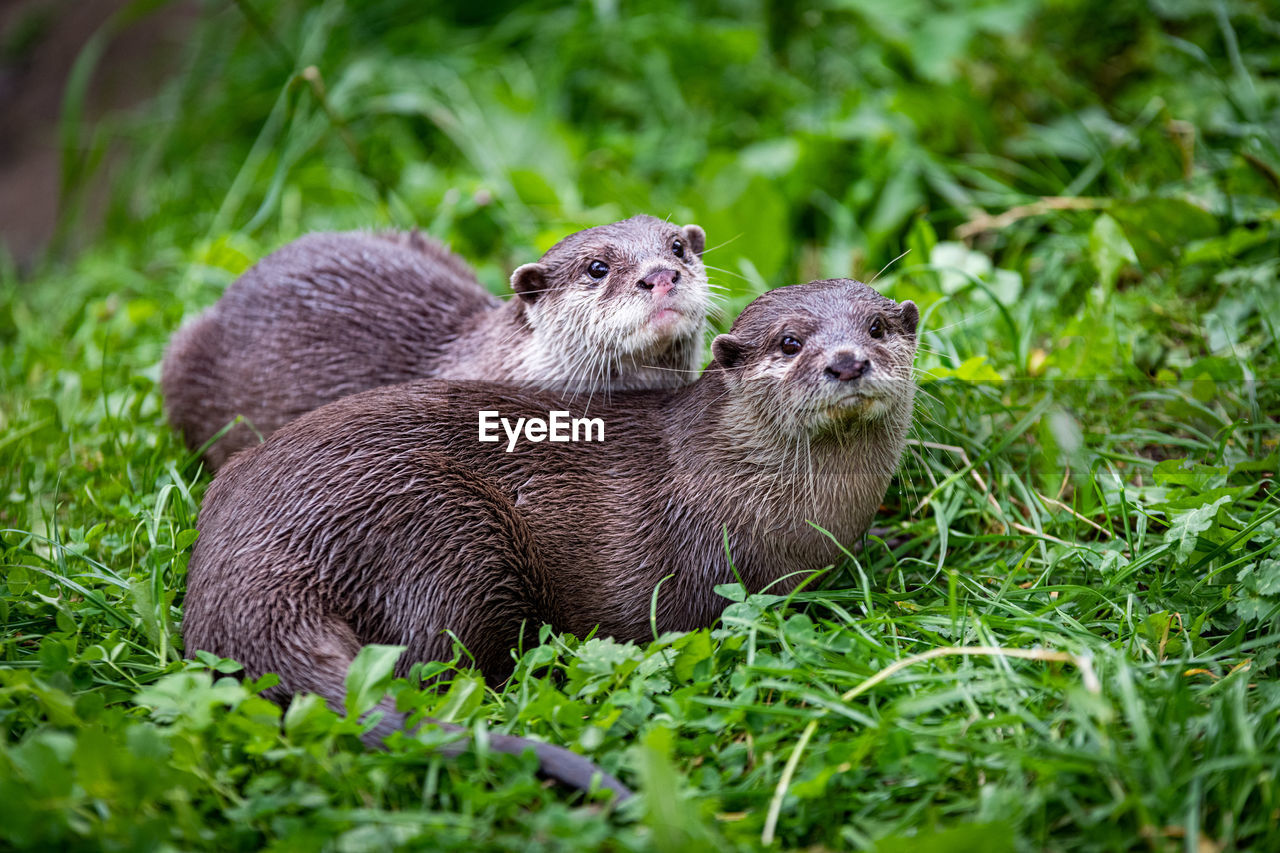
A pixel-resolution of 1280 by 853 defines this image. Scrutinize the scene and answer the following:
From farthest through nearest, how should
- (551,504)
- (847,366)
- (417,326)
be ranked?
1. (417,326)
2. (551,504)
3. (847,366)

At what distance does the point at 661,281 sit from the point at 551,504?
695 mm

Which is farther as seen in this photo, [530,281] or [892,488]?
[530,281]

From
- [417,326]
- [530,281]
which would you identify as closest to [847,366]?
[530,281]

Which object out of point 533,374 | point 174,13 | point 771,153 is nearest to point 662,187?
point 771,153

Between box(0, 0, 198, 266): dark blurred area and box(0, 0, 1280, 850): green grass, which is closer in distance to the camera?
box(0, 0, 1280, 850): green grass

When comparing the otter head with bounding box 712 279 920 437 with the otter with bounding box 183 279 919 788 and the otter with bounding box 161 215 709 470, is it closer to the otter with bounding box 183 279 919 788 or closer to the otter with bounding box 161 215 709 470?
the otter with bounding box 183 279 919 788

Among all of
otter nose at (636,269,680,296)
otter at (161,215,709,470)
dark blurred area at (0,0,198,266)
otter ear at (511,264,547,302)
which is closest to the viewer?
otter nose at (636,269,680,296)

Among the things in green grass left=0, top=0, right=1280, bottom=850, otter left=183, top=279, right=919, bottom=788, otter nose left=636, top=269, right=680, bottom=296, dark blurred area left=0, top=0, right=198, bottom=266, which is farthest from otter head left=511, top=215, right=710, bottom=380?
dark blurred area left=0, top=0, right=198, bottom=266

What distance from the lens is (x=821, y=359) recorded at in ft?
7.79

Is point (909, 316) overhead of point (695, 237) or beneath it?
beneath

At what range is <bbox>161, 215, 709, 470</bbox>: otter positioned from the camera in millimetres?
2918

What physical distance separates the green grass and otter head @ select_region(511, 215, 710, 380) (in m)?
0.54

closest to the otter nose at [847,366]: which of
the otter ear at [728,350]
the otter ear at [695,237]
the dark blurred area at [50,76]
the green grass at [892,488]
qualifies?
the otter ear at [728,350]

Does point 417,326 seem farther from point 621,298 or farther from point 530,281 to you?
point 621,298
